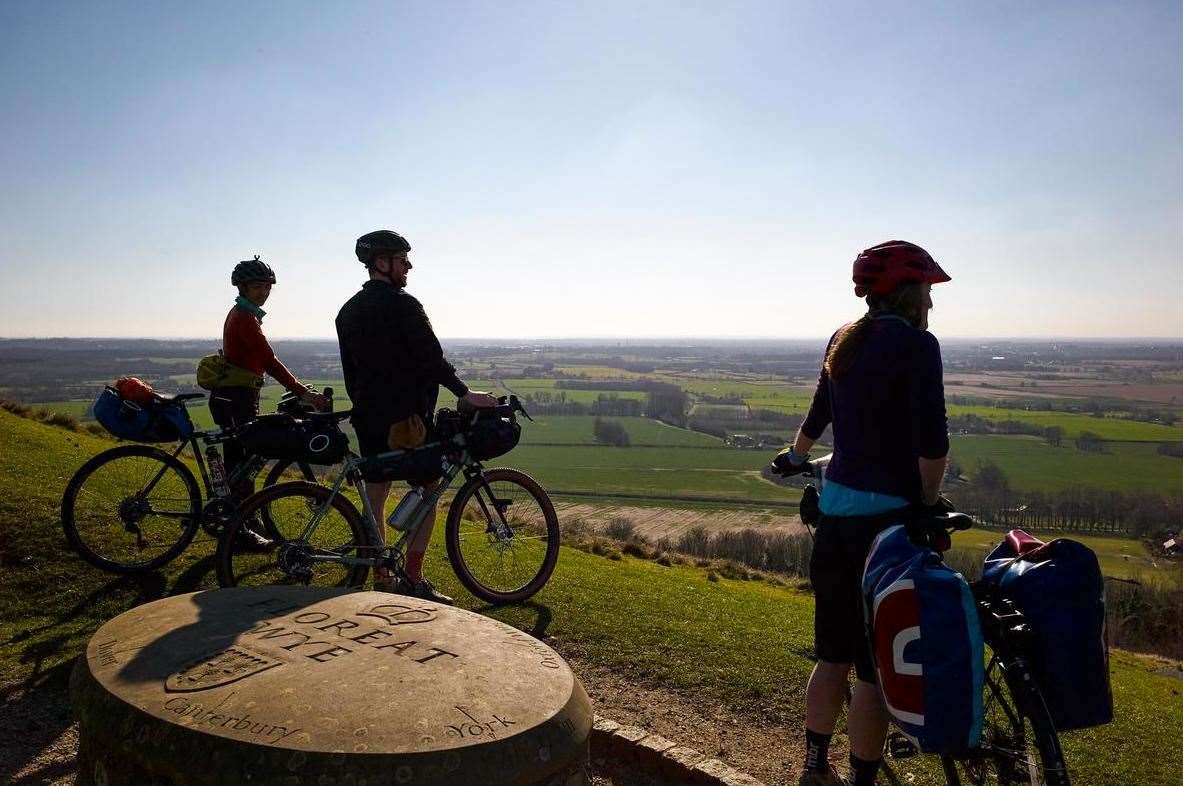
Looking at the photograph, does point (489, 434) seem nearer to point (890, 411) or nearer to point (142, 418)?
point (142, 418)

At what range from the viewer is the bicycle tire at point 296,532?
553cm

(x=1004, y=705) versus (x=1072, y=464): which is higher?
(x=1004, y=705)

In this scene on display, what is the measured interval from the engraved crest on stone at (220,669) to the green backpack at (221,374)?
3.66 m

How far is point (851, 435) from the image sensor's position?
11.0ft

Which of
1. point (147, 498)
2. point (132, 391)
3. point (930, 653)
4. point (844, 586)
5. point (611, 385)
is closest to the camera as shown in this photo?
point (930, 653)

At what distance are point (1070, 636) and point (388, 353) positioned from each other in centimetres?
442

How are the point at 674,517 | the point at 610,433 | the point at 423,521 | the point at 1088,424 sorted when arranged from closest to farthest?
the point at 423,521, the point at 674,517, the point at 610,433, the point at 1088,424

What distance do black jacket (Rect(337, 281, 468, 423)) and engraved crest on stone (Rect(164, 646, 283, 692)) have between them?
252cm

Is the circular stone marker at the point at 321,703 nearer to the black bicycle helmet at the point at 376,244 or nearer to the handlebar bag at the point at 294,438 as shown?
the handlebar bag at the point at 294,438

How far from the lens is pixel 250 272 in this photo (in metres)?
6.44

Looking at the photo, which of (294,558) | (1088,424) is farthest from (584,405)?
(294,558)

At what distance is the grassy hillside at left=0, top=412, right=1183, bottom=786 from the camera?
4.84 m

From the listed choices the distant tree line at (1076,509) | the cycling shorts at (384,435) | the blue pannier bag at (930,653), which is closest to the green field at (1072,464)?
the distant tree line at (1076,509)

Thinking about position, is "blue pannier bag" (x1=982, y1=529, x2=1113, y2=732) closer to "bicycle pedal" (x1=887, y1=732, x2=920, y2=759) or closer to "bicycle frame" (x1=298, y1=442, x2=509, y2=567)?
"bicycle pedal" (x1=887, y1=732, x2=920, y2=759)
